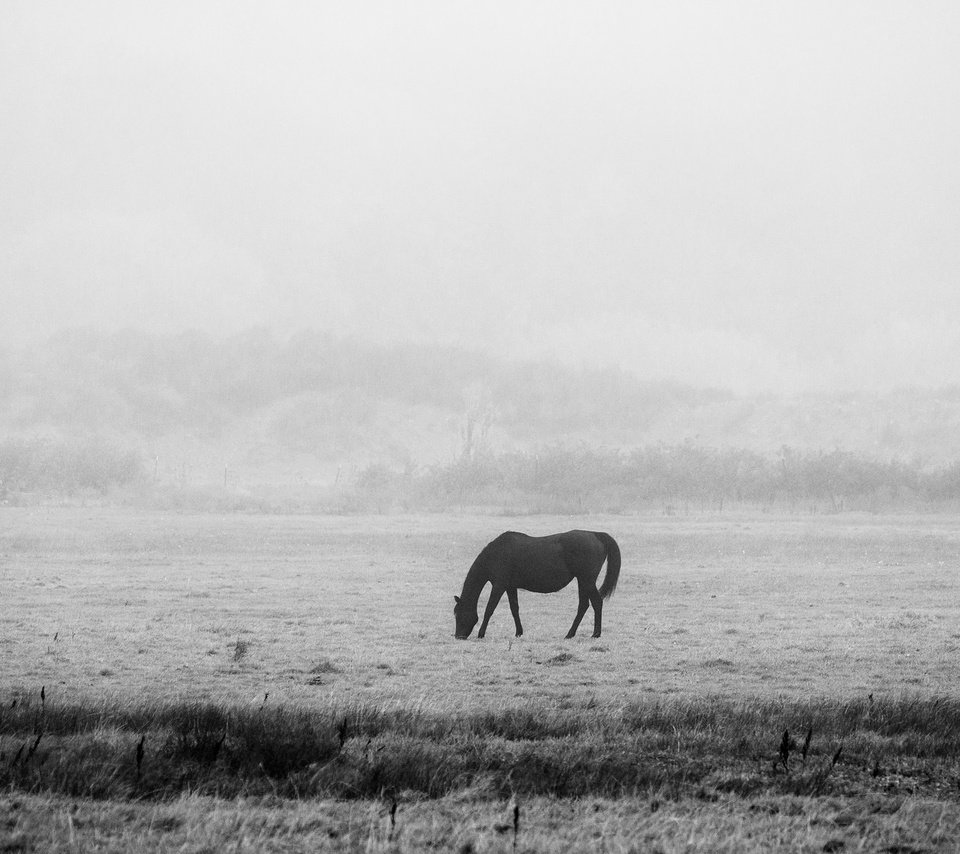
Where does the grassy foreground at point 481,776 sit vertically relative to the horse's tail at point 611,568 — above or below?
below

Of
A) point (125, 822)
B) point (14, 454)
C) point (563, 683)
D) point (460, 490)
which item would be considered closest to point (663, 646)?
point (563, 683)

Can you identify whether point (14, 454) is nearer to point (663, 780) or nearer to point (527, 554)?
point (527, 554)

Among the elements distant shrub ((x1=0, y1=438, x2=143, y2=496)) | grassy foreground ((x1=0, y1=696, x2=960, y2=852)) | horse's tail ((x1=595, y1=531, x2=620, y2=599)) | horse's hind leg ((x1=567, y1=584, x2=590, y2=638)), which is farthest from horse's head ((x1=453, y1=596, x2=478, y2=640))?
distant shrub ((x1=0, y1=438, x2=143, y2=496))

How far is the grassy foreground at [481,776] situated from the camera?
7.27 m

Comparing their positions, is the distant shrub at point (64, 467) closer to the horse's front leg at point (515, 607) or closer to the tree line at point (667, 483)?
the tree line at point (667, 483)

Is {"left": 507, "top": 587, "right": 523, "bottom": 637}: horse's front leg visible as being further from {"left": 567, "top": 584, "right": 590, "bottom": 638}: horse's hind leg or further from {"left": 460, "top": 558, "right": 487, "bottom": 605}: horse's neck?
{"left": 567, "top": 584, "right": 590, "bottom": 638}: horse's hind leg

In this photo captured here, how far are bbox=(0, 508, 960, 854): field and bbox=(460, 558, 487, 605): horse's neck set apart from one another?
1.10 metres

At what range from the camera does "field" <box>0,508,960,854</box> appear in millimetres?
7488

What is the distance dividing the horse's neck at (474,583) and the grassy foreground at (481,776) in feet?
28.9

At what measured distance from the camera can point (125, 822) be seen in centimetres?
741

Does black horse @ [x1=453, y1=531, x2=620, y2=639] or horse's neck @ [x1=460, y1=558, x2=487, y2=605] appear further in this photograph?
black horse @ [x1=453, y1=531, x2=620, y2=639]

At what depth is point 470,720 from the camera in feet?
38.1

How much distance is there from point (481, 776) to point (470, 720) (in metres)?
2.56

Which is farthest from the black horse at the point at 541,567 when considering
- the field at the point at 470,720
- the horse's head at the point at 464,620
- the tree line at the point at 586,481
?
the tree line at the point at 586,481
